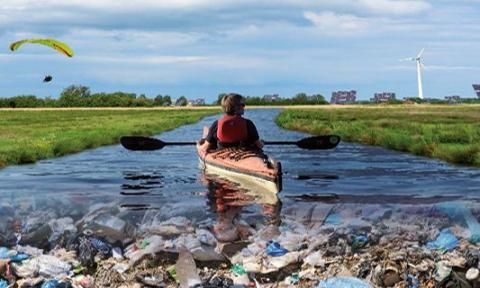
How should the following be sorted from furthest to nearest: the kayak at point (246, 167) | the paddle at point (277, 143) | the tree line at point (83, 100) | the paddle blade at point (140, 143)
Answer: the tree line at point (83, 100) < the paddle blade at point (140, 143) < the paddle at point (277, 143) < the kayak at point (246, 167)

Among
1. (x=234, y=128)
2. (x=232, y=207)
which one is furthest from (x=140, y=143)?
(x=232, y=207)

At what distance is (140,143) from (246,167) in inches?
343

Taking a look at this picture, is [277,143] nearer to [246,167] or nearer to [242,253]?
[246,167]

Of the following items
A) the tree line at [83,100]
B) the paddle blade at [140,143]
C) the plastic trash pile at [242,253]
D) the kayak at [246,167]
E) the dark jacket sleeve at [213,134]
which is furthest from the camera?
the tree line at [83,100]

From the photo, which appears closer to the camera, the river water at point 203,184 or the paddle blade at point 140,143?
the river water at point 203,184

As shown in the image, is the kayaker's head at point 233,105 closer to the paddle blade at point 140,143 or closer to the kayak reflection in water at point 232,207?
the kayak reflection in water at point 232,207

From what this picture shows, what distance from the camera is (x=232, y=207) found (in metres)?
15.2

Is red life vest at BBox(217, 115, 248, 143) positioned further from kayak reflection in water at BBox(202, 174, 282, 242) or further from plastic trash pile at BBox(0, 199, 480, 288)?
plastic trash pile at BBox(0, 199, 480, 288)

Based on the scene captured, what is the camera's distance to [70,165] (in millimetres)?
25609

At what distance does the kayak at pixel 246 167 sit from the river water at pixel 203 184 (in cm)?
33

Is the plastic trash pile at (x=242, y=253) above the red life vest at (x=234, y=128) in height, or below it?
below

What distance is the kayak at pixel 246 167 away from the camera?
15.9 meters

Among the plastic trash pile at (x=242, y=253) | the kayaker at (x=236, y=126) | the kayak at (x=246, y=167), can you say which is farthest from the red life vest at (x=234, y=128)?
the plastic trash pile at (x=242, y=253)

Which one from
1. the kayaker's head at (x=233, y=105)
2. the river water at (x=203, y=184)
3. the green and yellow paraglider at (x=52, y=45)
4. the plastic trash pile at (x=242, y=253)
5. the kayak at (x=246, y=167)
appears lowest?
the river water at (x=203, y=184)
